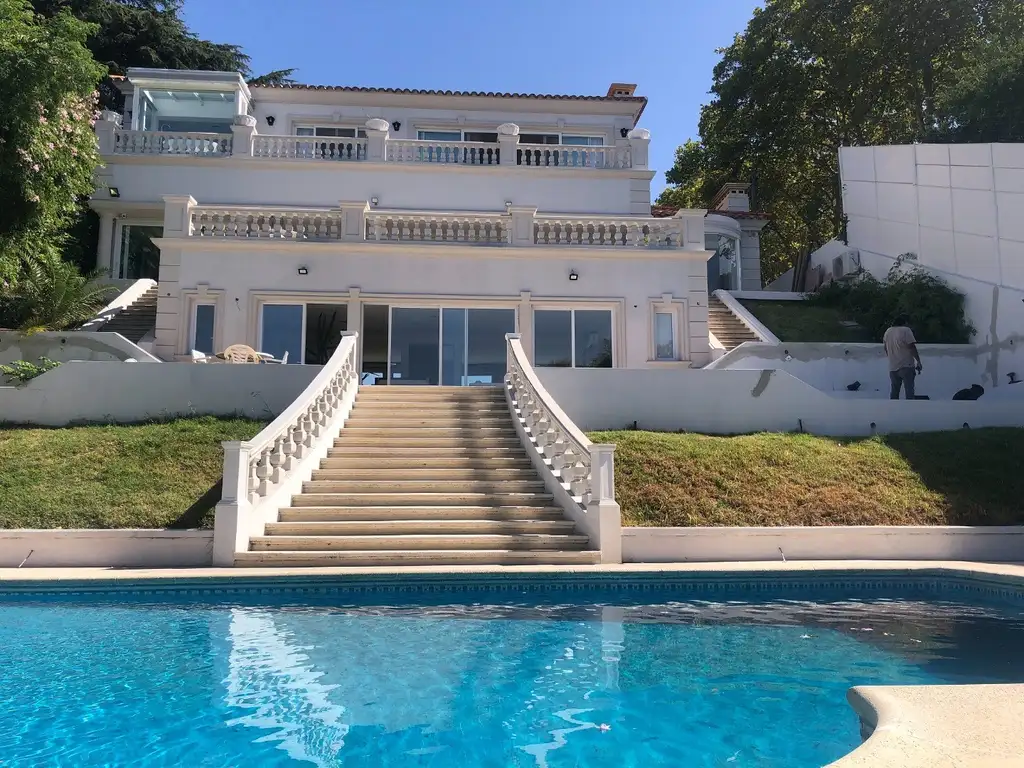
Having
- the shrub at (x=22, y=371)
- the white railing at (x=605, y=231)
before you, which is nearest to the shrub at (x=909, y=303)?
the white railing at (x=605, y=231)

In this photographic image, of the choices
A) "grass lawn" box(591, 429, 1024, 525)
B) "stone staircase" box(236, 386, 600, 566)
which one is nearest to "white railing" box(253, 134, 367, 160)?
"stone staircase" box(236, 386, 600, 566)

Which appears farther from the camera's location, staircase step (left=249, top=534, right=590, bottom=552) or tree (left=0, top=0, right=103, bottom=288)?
tree (left=0, top=0, right=103, bottom=288)

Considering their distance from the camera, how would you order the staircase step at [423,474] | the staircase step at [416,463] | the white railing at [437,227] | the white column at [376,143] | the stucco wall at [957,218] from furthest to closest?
the white column at [376,143], the white railing at [437,227], the stucco wall at [957,218], the staircase step at [416,463], the staircase step at [423,474]

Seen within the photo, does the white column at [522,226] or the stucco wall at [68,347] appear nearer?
the stucco wall at [68,347]

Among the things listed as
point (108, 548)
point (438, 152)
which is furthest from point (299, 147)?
point (108, 548)

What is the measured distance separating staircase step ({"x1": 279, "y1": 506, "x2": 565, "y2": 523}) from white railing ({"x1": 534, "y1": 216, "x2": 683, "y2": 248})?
9.31m

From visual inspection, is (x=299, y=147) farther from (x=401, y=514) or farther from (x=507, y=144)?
(x=401, y=514)

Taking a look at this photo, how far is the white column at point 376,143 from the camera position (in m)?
23.1

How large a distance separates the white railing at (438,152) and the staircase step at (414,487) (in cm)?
1402

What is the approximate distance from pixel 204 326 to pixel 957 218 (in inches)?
778

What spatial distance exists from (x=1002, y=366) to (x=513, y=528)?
14.2 m

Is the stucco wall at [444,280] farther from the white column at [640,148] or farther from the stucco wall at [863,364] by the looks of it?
the white column at [640,148]

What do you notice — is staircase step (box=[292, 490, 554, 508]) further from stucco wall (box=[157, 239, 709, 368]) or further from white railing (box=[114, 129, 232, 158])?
white railing (box=[114, 129, 232, 158])

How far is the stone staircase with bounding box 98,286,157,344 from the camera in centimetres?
1923
